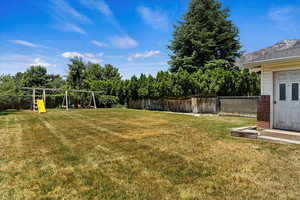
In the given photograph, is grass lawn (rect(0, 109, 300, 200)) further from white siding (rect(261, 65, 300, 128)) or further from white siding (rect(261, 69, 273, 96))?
white siding (rect(261, 69, 273, 96))

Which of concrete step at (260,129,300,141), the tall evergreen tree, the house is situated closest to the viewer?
concrete step at (260,129,300,141)

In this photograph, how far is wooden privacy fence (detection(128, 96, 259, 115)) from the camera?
11008mm

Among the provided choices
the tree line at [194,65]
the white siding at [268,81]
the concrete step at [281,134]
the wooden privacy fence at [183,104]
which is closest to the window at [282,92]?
the white siding at [268,81]

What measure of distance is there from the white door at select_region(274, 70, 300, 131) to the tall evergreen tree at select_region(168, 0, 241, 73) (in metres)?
14.6

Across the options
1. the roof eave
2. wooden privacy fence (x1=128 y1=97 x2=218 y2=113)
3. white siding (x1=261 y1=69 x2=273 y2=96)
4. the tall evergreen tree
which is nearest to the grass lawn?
white siding (x1=261 y1=69 x2=273 y2=96)

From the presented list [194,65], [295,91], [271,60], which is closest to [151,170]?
[271,60]

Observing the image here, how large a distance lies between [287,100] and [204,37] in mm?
15945

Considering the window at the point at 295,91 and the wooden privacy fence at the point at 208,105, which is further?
the wooden privacy fence at the point at 208,105

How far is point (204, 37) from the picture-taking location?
63.2ft

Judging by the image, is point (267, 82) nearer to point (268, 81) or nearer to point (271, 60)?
point (268, 81)

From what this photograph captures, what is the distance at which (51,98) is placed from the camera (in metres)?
21.7

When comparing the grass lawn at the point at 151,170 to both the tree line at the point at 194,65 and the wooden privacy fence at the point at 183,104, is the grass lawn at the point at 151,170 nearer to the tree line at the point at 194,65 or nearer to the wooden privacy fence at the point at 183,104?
the wooden privacy fence at the point at 183,104

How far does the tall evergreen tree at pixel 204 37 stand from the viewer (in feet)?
63.7

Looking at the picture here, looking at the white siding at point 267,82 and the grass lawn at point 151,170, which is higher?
Answer: the white siding at point 267,82
